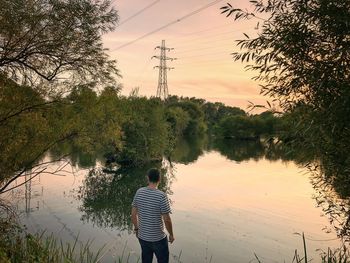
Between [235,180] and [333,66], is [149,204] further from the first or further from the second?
[235,180]

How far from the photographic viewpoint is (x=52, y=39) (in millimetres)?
9742

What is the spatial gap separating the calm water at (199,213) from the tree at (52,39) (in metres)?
4.62

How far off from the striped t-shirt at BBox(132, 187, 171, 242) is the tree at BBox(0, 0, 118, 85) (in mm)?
4847

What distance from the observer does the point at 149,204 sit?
6.70 meters

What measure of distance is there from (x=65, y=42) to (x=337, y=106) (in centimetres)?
691

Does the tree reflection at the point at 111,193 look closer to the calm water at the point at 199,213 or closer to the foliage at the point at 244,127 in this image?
the calm water at the point at 199,213

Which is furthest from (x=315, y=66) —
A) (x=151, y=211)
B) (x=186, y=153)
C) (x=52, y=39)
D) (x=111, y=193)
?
(x=186, y=153)

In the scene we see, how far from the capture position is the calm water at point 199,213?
52.9 ft

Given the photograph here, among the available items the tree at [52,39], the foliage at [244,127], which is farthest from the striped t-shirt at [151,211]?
the foliage at [244,127]

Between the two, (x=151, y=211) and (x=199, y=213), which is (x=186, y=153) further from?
(x=151, y=211)

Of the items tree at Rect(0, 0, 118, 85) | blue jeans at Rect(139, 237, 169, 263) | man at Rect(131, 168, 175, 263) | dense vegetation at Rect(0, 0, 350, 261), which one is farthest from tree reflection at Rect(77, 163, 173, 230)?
man at Rect(131, 168, 175, 263)

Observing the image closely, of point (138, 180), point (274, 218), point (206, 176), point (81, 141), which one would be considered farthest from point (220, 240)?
point (206, 176)

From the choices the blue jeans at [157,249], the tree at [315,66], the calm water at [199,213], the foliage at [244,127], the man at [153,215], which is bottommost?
the calm water at [199,213]

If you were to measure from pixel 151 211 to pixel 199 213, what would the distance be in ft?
52.0
